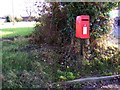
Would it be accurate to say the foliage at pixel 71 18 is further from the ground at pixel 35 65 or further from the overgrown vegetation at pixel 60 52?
the ground at pixel 35 65

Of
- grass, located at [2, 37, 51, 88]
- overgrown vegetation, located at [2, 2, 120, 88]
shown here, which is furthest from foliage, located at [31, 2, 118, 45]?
grass, located at [2, 37, 51, 88]

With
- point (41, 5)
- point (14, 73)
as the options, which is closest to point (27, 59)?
point (14, 73)

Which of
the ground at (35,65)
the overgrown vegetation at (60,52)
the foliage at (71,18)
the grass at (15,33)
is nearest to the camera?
the ground at (35,65)

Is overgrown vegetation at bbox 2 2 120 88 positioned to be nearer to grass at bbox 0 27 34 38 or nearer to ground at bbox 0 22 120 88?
ground at bbox 0 22 120 88

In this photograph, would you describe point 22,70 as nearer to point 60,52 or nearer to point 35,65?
point 35,65

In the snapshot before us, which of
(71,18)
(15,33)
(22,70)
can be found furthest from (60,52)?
(15,33)

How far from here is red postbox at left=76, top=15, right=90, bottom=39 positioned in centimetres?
574

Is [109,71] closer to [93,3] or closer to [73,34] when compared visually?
[73,34]

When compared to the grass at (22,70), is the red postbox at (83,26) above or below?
above

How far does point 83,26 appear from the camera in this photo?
18.8ft

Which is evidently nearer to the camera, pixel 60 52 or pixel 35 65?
pixel 35 65

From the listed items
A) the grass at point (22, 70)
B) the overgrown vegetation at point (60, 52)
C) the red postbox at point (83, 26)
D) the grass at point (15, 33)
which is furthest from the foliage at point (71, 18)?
the grass at point (15, 33)

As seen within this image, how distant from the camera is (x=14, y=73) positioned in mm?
5152

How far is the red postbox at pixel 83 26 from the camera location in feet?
18.8
